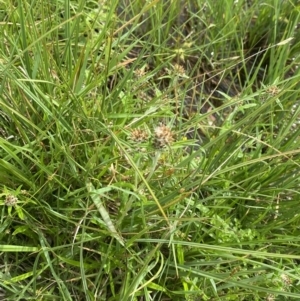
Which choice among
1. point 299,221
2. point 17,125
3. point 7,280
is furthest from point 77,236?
point 299,221

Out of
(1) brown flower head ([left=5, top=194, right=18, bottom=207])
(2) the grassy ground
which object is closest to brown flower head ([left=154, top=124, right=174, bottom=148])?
(2) the grassy ground

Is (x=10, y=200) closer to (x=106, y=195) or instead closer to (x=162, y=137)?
(x=106, y=195)

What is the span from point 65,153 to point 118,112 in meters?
0.23

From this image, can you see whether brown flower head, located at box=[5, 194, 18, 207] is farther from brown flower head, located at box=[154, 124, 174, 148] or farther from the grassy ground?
brown flower head, located at box=[154, 124, 174, 148]

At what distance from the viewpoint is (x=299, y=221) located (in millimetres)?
1322

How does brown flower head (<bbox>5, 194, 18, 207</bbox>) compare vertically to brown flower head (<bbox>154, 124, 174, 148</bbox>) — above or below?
below

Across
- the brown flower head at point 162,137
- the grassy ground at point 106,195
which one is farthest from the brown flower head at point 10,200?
the brown flower head at point 162,137

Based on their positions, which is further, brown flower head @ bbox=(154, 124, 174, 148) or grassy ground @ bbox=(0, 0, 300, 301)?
grassy ground @ bbox=(0, 0, 300, 301)

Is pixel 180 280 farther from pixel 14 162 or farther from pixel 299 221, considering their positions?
pixel 14 162

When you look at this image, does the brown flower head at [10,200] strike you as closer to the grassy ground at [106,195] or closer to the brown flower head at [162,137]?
the grassy ground at [106,195]

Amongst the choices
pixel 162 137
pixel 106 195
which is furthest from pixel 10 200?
pixel 162 137

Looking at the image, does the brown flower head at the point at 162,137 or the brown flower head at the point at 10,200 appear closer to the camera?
the brown flower head at the point at 162,137

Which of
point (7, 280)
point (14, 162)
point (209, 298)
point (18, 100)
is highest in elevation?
point (18, 100)

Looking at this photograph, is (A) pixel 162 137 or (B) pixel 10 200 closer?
(A) pixel 162 137
